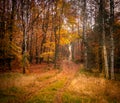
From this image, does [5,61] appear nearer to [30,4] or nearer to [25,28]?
[25,28]

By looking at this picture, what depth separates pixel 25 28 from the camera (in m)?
18.0

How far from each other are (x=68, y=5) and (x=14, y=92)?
17602 millimetres

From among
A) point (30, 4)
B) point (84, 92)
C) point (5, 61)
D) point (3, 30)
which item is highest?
point (30, 4)

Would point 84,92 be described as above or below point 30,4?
below

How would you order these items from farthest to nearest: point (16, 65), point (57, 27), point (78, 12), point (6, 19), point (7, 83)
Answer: point (78, 12), point (57, 27), point (16, 65), point (6, 19), point (7, 83)

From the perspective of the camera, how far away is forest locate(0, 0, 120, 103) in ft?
31.3

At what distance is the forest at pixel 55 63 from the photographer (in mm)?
9539

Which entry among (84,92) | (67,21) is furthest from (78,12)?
(84,92)

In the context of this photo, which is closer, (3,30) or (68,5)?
(3,30)

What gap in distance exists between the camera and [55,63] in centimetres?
2284

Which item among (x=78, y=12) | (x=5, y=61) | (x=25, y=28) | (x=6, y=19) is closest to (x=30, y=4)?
(x=25, y=28)

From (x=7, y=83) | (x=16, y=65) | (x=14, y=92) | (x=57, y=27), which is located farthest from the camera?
(x=57, y=27)

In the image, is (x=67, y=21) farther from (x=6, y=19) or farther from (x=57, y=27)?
(x=6, y=19)

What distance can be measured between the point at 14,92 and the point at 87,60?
15.7 m
